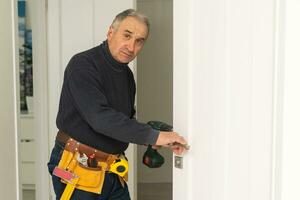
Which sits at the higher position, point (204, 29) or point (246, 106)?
point (204, 29)

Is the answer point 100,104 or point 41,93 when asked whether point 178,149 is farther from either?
point 41,93

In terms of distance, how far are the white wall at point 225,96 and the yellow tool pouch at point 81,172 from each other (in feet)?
1.82

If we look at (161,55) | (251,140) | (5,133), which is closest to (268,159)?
(251,140)

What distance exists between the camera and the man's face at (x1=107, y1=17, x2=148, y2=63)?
192cm

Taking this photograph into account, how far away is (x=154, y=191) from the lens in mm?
4336

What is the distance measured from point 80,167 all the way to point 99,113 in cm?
40

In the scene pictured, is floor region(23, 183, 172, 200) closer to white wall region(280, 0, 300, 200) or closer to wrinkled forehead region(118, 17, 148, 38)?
wrinkled forehead region(118, 17, 148, 38)

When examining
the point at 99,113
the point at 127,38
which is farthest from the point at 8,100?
the point at 127,38

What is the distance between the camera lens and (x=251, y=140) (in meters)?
1.15

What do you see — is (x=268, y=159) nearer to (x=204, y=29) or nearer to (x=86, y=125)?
(x=204, y=29)

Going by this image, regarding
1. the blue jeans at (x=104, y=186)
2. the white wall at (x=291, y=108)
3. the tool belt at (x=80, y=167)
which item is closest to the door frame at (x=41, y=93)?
the blue jeans at (x=104, y=186)

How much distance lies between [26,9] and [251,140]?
3.11m

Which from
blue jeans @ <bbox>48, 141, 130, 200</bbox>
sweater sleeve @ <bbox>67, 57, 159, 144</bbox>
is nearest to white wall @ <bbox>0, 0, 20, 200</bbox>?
sweater sleeve @ <bbox>67, 57, 159, 144</bbox>

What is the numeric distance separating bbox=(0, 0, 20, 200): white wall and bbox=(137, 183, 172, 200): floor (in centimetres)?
256
